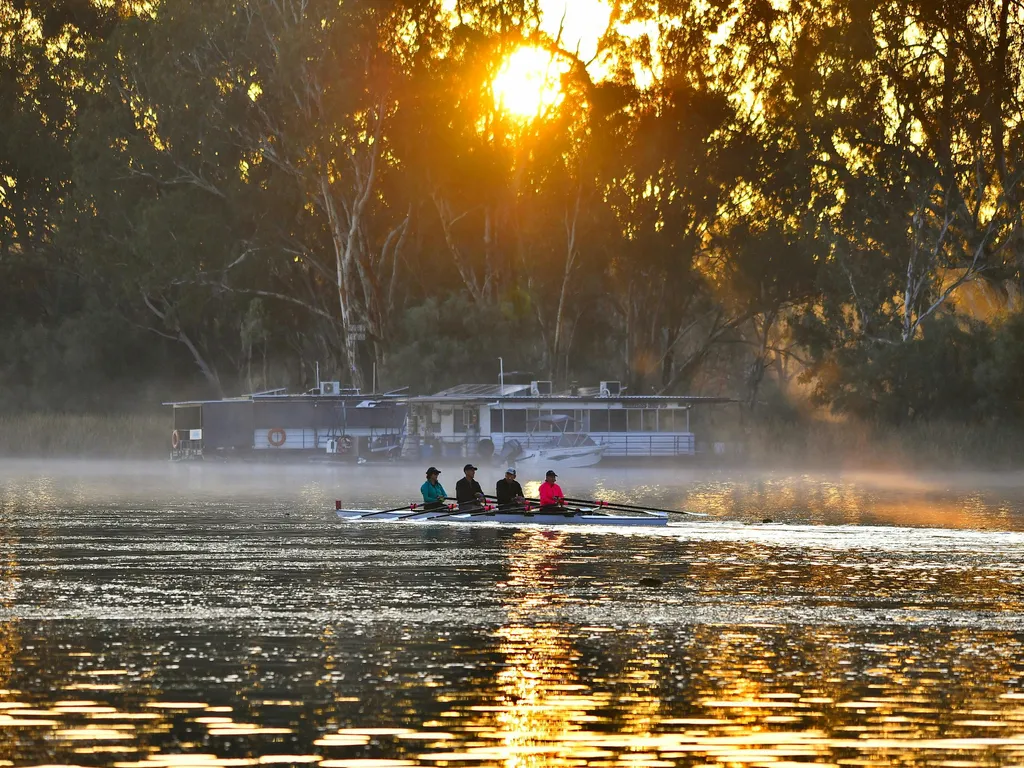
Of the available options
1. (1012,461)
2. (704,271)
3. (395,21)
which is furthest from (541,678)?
(704,271)

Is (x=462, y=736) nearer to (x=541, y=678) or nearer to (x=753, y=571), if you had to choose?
(x=541, y=678)

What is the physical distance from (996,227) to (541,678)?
5451cm

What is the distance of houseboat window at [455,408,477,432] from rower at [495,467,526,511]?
37.3m

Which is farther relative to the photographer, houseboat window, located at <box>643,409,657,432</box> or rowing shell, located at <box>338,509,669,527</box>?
houseboat window, located at <box>643,409,657,432</box>

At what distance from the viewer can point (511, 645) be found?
65.5 feet

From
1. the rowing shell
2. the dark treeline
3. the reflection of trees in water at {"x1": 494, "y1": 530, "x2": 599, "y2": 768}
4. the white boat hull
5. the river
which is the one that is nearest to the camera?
the river

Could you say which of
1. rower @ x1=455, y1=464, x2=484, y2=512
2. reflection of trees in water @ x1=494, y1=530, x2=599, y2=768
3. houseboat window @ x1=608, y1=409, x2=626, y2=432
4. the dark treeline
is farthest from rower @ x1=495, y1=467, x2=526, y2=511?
houseboat window @ x1=608, y1=409, x2=626, y2=432

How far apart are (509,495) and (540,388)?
127 feet

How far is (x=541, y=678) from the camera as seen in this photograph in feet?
58.1

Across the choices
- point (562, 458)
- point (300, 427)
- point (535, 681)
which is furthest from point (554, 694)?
point (300, 427)

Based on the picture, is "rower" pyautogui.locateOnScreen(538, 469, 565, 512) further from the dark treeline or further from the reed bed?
the reed bed

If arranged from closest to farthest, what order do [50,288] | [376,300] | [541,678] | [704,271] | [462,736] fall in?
[462,736] < [541,678] < [376,300] < [704,271] < [50,288]

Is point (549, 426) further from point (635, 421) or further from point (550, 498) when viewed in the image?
point (550, 498)

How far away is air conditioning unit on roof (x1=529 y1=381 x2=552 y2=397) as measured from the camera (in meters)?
74.6
